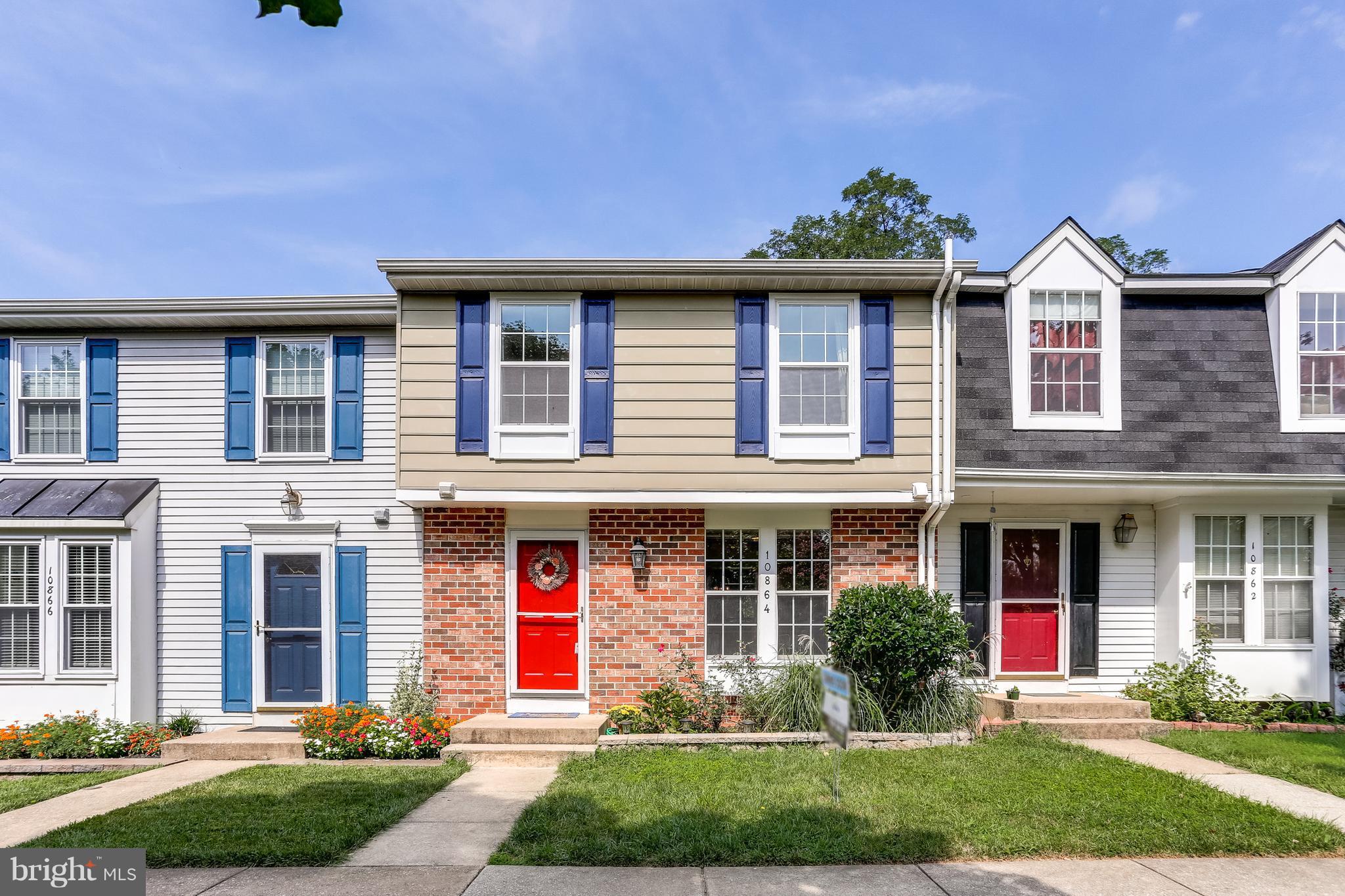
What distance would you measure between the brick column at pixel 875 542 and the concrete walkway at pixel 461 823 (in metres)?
3.90

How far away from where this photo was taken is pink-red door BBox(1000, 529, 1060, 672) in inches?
374

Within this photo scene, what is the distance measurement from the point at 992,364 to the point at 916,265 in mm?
1705

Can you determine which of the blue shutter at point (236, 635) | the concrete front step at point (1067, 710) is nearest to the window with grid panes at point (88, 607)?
the blue shutter at point (236, 635)

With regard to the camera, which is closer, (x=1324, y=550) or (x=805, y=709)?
(x=805, y=709)

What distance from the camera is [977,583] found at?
9.45 meters

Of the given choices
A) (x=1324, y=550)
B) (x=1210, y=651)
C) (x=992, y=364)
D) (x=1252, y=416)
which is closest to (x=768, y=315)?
(x=992, y=364)

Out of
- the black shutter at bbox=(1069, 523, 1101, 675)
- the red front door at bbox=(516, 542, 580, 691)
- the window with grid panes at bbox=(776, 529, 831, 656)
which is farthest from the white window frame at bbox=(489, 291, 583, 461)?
the black shutter at bbox=(1069, 523, 1101, 675)

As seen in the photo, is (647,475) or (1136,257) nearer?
(647,475)

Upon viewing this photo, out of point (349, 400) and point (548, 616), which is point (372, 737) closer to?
point (548, 616)

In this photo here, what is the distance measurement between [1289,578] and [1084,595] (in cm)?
231

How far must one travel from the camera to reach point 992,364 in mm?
9312

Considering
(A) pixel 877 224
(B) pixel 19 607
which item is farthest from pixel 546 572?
(A) pixel 877 224

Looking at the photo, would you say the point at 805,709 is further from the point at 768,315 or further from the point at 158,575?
the point at 158,575

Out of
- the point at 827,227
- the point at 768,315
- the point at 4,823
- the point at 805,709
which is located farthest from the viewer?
the point at 827,227
